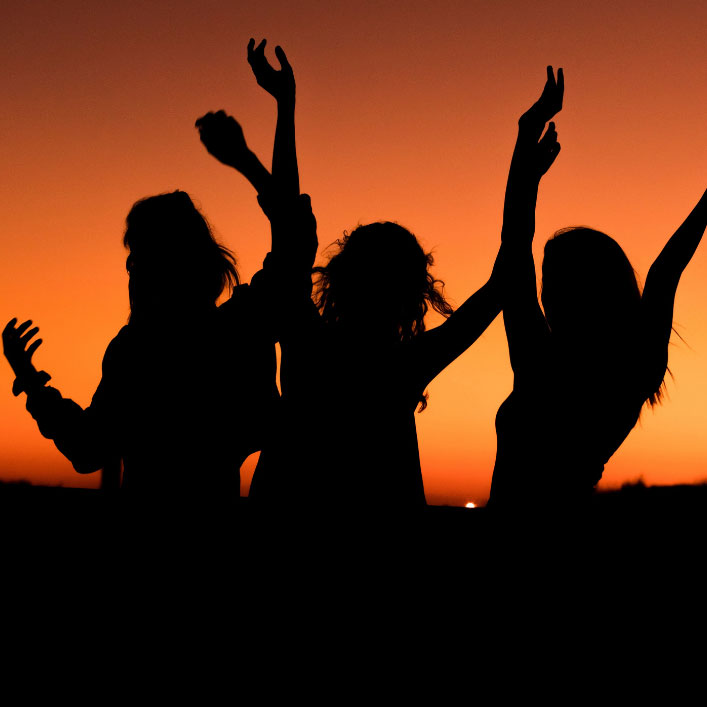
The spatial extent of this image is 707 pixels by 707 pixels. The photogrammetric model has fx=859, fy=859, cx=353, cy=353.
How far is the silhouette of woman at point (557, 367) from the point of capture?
270 cm

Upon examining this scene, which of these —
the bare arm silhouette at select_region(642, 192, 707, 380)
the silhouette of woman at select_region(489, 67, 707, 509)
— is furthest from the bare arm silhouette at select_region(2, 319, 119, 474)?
the bare arm silhouette at select_region(642, 192, 707, 380)

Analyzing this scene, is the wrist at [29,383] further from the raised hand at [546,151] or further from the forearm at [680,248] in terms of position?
the forearm at [680,248]

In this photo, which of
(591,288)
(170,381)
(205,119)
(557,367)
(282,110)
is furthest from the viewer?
(591,288)

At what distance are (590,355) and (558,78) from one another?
91cm

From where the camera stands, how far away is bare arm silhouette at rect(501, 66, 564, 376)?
108 inches

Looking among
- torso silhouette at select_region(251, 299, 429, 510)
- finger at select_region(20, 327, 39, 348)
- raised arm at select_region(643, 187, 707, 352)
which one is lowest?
torso silhouette at select_region(251, 299, 429, 510)

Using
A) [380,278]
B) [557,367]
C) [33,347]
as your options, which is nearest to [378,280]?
[380,278]

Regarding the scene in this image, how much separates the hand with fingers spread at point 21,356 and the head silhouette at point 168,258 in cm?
33

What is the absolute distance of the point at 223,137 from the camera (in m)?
2.40

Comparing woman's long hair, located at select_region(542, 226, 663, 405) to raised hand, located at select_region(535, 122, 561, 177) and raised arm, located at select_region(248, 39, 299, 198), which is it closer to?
raised hand, located at select_region(535, 122, 561, 177)

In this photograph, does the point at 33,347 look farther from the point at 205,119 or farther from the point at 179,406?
the point at 205,119

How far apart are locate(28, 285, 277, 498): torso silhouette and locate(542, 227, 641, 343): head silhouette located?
3.44 ft

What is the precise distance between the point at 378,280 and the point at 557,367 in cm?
66

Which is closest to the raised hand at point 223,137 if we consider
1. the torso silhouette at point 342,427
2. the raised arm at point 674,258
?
the torso silhouette at point 342,427
